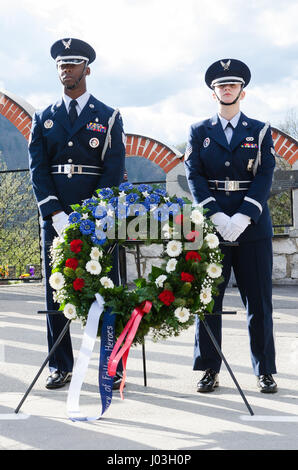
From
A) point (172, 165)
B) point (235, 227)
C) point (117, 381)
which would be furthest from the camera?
point (172, 165)

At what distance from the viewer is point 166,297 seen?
3209 millimetres

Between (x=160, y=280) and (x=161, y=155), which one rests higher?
(x=161, y=155)

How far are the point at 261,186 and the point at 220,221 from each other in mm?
324

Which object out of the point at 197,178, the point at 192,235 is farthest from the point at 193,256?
the point at 197,178

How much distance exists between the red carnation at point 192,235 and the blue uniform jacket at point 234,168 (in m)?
0.45

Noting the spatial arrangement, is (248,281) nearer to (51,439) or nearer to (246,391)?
(246,391)

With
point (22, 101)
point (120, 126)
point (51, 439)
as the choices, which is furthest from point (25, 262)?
point (51, 439)

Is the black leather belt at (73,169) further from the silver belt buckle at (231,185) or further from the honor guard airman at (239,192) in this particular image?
the silver belt buckle at (231,185)

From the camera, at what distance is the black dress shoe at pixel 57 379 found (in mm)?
3865

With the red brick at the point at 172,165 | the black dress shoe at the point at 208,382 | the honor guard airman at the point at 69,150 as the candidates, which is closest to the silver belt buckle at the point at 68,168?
the honor guard airman at the point at 69,150

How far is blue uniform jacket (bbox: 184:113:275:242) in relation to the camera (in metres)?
3.75

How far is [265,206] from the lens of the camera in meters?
3.88

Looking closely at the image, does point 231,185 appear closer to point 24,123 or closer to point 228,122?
point 228,122
